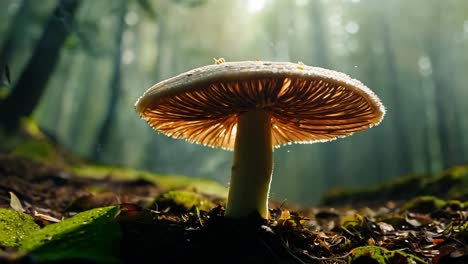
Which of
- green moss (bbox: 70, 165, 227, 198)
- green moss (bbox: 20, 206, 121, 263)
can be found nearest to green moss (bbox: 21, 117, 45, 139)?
green moss (bbox: 70, 165, 227, 198)

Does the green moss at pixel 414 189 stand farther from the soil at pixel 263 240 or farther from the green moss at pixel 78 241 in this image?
the green moss at pixel 78 241

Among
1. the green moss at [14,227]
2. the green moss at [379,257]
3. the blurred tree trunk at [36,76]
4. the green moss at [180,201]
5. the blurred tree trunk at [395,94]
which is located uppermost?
the blurred tree trunk at [395,94]

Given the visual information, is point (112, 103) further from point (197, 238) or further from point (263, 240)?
point (263, 240)

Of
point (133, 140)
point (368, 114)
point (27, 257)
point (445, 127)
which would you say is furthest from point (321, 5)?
point (27, 257)

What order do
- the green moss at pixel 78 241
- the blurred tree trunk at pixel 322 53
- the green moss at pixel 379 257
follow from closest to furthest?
the green moss at pixel 78 241 < the green moss at pixel 379 257 < the blurred tree trunk at pixel 322 53

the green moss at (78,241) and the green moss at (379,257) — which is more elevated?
the green moss at (379,257)

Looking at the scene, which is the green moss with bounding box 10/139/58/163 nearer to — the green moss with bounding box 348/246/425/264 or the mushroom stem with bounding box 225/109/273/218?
the mushroom stem with bounding box 225/109/273/218

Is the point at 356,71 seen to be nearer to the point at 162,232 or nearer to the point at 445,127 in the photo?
the point at 445,127

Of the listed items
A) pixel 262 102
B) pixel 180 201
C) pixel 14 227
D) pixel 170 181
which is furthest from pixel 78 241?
pixel 170 181

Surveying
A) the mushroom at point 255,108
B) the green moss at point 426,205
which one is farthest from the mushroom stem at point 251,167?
the green moss at point 426,205
